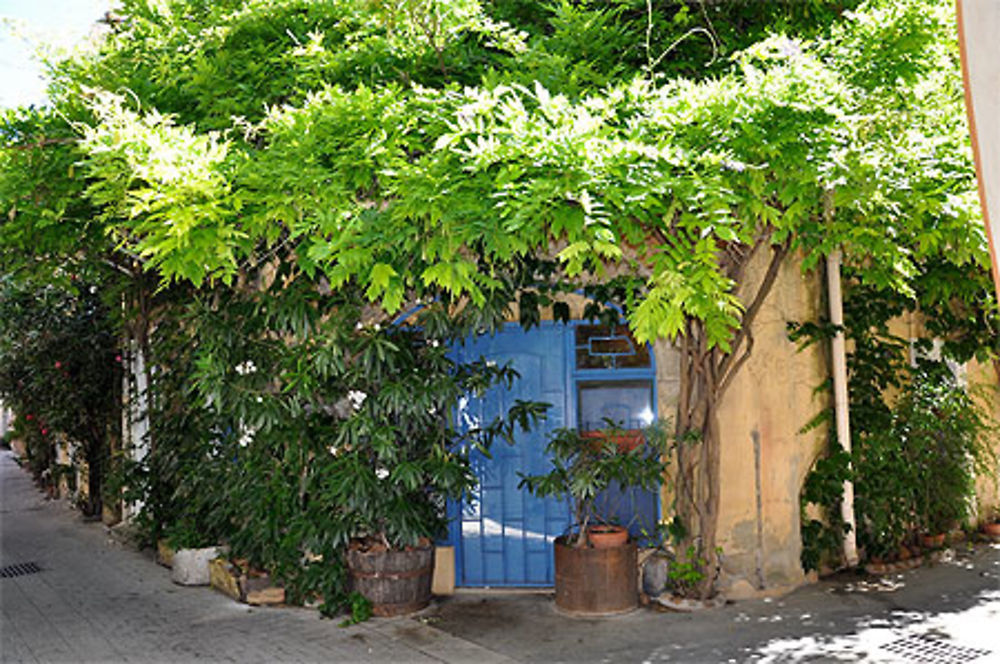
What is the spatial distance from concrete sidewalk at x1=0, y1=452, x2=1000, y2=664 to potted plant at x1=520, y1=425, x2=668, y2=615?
18cm

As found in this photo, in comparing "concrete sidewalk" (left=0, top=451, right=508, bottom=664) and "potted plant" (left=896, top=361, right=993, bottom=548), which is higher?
"potted plant" (left=896, top=361, right=993, bottom=548)

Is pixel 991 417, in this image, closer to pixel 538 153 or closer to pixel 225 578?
pixel 538 153

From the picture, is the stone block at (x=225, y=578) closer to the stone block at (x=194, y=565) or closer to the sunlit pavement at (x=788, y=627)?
the stone block at (x=194, y=565)

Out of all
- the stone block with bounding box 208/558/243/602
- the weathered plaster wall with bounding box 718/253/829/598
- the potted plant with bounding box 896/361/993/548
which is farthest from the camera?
the potted plant with bounding box 896/361/993/548

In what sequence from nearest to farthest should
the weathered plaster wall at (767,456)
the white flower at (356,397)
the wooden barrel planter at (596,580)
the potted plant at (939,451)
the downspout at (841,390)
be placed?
1. the wooden barrel planter at (596,580)
2. the white flower at (356,397)
3. the weathered plaster wall at (767,456)
4. the downspout at (841,390)
5. the potted plant at (939,451)

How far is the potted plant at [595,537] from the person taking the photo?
6.82m

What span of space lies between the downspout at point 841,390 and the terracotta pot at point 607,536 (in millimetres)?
2397

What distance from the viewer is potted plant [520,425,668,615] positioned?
22.4 ft

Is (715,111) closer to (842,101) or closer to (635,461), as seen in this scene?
(842,101)

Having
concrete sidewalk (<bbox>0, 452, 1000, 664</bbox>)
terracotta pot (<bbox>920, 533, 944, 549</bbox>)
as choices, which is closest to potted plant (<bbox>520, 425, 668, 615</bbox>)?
concrete sidewalk (<bbox>0, 452, 1000, 664</bbox>)

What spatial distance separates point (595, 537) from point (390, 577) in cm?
173

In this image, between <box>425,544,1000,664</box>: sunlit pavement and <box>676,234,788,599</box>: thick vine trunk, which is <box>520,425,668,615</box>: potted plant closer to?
<box>425,544,1000,664</box>: sunlit pavement

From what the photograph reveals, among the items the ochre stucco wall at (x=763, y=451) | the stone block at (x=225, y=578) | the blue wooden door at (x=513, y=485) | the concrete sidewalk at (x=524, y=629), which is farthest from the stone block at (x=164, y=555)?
the blue wooden door at (x=513, y=485)

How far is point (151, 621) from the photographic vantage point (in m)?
7.19
